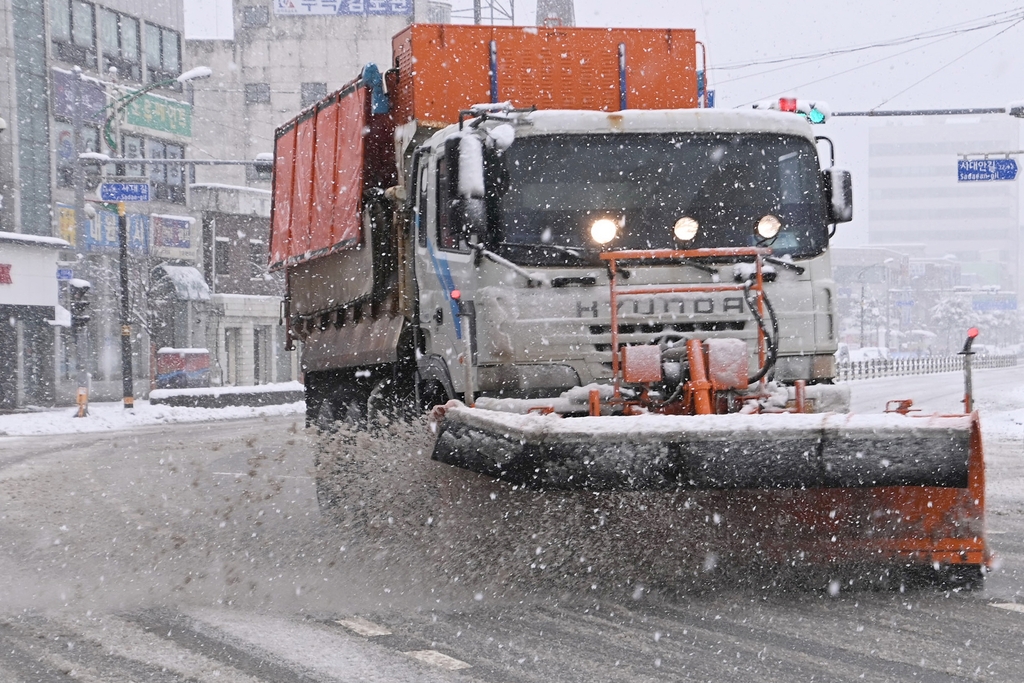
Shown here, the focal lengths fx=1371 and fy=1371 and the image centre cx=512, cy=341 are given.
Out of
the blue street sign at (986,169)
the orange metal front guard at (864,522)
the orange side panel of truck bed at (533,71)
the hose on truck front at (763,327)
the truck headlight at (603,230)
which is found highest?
the blue street sign at (986,169)

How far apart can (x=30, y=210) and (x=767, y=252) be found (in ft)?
111

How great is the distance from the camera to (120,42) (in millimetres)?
43656

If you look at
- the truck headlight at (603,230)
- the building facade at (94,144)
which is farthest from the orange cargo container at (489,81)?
the building facade at (94,144)

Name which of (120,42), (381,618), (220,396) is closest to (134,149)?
(120,42)

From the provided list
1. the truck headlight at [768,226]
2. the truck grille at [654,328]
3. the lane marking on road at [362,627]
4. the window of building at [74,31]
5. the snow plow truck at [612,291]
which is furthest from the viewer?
the window of building at [74,31]

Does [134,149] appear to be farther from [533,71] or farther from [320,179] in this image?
[533,71]

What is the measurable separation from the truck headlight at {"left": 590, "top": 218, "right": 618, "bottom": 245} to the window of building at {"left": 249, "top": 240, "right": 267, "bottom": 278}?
41.1 metres

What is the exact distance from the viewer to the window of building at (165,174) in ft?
147

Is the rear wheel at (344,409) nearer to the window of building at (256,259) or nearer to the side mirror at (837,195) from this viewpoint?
the side mirror at (837,195)

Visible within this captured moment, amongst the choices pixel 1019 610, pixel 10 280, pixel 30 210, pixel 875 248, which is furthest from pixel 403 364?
pixel 875 248

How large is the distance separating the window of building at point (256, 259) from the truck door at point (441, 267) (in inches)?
1576

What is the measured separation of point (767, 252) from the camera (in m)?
7.59

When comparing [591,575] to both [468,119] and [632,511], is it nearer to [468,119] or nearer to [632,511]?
[632,511]

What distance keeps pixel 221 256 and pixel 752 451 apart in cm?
4255
